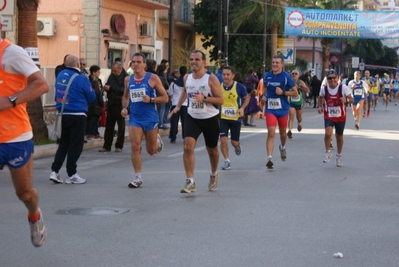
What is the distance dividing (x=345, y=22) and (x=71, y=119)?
31.8 metres

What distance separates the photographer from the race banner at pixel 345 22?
42750 mm

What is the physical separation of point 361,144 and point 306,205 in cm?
1060

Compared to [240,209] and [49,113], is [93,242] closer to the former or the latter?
[240,209]

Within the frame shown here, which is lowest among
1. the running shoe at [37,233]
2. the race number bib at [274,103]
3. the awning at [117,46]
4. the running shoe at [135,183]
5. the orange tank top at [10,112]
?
the running shoe at [135,183]

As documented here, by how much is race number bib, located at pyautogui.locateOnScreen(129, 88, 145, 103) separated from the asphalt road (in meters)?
1.22

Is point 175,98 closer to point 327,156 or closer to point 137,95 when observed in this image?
point 327,156

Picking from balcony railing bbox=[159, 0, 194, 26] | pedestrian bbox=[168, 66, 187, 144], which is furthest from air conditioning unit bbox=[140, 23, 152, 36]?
pedestrian bbox=[168, 66, 187, 144]

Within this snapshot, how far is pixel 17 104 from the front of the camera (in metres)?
6.50

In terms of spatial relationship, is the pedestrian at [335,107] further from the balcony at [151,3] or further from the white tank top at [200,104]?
the balcony at [151,3]

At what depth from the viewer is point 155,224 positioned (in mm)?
9086

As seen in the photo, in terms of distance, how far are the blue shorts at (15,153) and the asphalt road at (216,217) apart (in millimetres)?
871

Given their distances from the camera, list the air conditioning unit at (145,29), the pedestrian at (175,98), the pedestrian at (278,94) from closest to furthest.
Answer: the pedestrian at (278,94) < the pedestrian at (175,98) < the air conditioning unit at (145,29)

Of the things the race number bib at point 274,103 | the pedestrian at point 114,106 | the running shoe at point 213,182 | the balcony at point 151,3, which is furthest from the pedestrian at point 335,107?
the balcony at point 151,3

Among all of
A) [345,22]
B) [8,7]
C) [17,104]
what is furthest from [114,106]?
[345,22]
